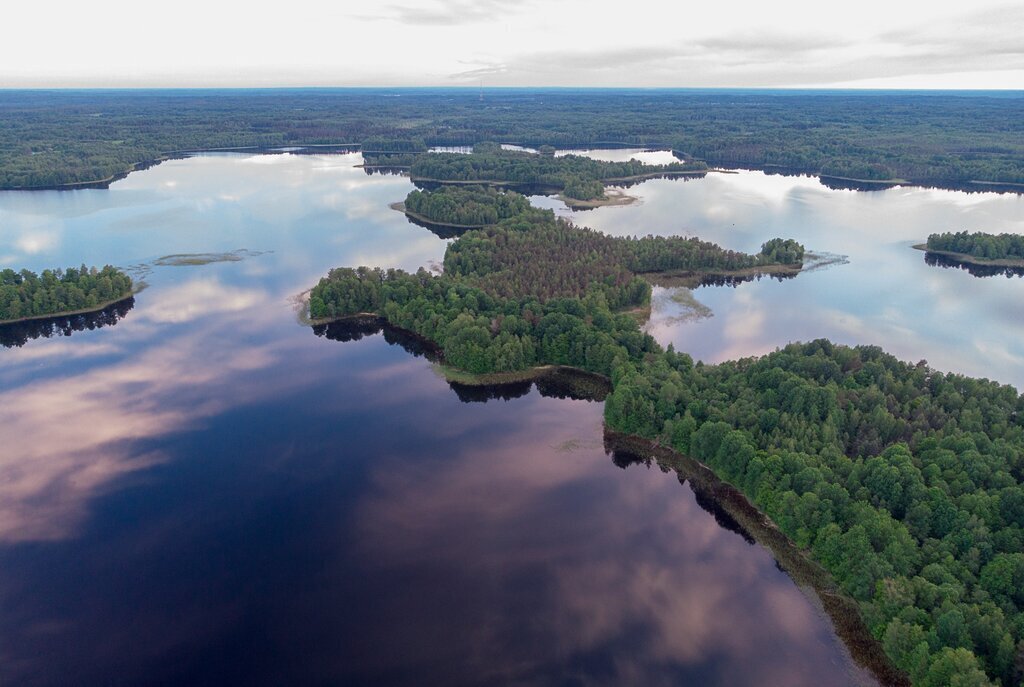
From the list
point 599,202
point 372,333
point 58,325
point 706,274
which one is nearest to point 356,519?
point 372,333

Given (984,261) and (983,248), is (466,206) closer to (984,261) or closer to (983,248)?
(983,248)

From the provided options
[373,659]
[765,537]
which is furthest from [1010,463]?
[373,659]

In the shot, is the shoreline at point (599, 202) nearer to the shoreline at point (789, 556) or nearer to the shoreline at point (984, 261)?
the shoreline at point (984, 261)

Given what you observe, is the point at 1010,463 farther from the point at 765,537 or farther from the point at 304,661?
the point at 304,661

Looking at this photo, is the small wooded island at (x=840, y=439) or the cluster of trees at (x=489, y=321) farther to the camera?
the cluster of trees at (x=489, y=321)

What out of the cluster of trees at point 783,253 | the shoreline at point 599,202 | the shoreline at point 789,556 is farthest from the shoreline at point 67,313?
the shoreline at point 599,202
